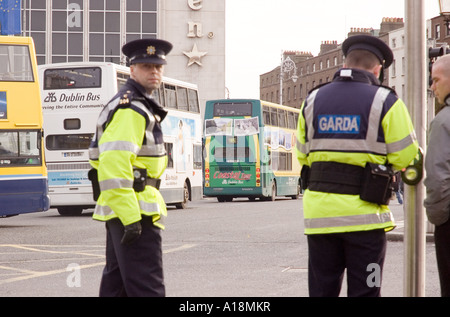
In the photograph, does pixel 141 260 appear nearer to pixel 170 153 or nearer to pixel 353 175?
pixel 353 175

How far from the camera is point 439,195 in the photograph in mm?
4992

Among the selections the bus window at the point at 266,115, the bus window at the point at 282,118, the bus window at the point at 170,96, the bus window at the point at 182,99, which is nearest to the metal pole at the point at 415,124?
the bus window at the point at 170,96

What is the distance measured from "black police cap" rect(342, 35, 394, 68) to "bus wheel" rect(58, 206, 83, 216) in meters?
20.2

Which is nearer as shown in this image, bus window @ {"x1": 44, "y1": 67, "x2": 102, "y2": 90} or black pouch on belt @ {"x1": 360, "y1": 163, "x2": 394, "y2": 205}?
black pouch on belt @ {"x1": 360, "y1": 163, "x2": 394, "y2": 205}

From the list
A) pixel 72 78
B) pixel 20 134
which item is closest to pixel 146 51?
pixel 20 134

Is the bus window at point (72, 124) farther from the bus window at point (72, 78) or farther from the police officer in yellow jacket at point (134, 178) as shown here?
the police officer in yellow jacket at point (134, 178)

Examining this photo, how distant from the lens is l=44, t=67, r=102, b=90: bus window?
21953 millimetres

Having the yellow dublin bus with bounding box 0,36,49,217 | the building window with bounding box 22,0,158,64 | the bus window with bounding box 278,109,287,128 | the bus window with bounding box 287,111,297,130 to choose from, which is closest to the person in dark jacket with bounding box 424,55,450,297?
the yellow dublin bus with bounding box 0,36,49,217

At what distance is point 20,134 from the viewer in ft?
60.4

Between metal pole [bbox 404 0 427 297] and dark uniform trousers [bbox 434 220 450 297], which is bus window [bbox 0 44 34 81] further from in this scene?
dark uniform trousers [bbox 434 220 450 297]

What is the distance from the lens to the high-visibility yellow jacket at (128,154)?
4.64 m

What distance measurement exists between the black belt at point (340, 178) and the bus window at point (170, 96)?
21.0m

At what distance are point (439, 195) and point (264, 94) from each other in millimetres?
120203

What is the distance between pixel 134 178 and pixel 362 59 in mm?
1468
